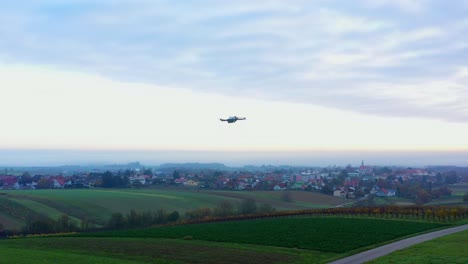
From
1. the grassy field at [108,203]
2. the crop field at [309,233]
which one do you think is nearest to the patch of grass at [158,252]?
the crop field at [309,233]

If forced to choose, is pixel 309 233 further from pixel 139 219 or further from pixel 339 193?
pixel 339 193

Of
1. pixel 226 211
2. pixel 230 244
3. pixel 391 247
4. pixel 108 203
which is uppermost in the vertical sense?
pixel 391 247

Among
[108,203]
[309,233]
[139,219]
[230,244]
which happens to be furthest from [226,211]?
[230,244]

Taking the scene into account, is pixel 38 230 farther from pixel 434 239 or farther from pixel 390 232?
pixel 434 239

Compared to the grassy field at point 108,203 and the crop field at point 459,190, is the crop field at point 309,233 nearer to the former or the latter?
the grassy field at point 108,203

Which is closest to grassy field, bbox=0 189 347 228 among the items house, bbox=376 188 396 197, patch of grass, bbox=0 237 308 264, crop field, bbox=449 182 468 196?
house, bbox=376 188 396 197
